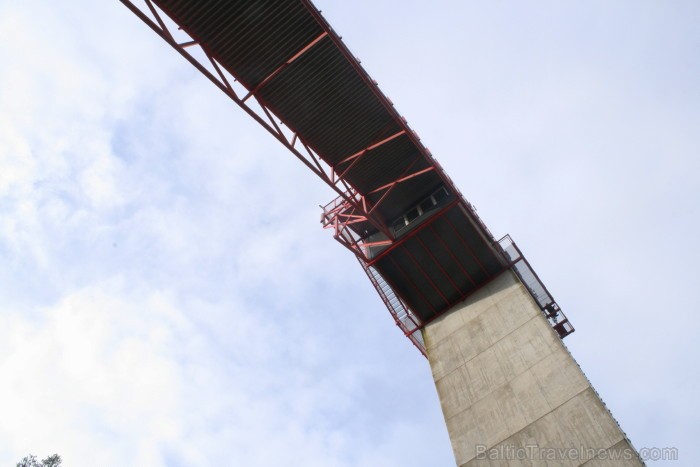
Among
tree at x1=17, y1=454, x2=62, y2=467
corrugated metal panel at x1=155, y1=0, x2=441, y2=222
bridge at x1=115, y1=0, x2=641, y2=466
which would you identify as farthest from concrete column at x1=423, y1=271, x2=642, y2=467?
tree at x1=17, y1=454, x2=62, y2=467

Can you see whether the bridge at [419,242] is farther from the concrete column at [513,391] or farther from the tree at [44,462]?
the tree at [44,462]

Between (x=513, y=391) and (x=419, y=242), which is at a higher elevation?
(x=419, y=242)

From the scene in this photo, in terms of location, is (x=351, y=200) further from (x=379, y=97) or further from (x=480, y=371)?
(x=480, y=371)

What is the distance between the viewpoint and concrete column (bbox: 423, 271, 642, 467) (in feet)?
45.4

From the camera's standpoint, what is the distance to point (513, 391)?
16250 mm

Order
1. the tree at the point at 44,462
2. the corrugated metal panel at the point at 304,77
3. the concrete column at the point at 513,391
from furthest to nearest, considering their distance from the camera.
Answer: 1. the tree at the point at 44,462
2. the corrugated metal panel at the point at 304,77
3. the concrete column at the point at 513,391

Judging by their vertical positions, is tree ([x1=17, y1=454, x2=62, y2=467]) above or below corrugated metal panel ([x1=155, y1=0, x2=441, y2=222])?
below

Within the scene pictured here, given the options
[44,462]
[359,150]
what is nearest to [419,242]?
[359,150]

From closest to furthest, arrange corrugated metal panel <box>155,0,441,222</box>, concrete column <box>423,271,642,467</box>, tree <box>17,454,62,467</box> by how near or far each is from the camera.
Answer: concrete column <box>423,271,642,467</box> → corrugated metal panel <box>155,0,441,222</box> → tree <box>17,454,62,467</box>

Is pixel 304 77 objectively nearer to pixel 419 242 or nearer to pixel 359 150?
pixel 359 150

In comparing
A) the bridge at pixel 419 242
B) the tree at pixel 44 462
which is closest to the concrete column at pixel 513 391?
the bridge at pixel 419 242

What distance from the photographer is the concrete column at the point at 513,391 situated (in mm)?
13852

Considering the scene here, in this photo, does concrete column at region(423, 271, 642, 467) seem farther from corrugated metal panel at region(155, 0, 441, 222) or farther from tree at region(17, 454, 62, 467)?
tree at region(17, 454, 62, 467)

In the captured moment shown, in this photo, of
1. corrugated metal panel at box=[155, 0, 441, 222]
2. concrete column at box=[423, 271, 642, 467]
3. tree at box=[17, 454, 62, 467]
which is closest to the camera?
concrete column at box=[423, 271, 642, 467]
